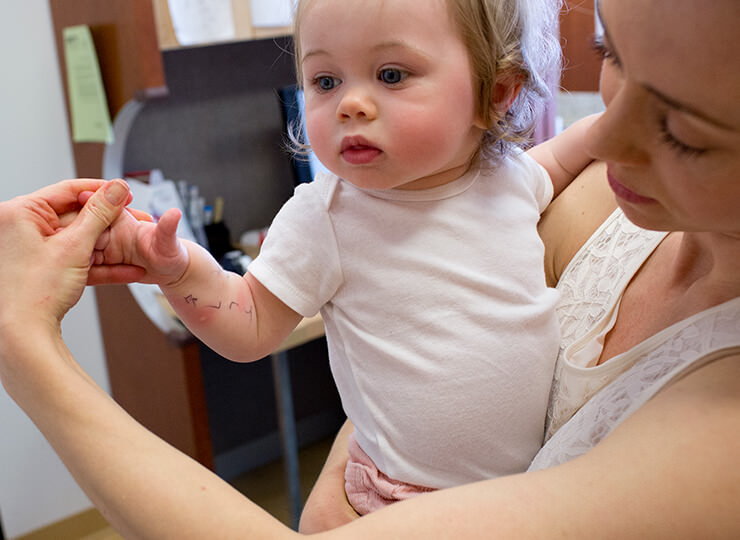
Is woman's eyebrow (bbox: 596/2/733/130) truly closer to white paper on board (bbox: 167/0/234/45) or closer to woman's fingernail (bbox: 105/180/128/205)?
woman's fingernail (bbox: 105/180/128/205)

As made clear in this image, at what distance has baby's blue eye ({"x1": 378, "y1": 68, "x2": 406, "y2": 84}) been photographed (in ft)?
2.85

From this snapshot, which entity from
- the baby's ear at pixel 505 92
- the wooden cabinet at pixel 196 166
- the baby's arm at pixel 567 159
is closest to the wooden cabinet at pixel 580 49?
the wooden cabinet at pixel 196 166

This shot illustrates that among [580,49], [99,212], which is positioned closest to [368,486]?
[99,212]

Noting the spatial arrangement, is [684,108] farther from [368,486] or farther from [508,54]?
[368,486]

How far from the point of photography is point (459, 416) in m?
0.93

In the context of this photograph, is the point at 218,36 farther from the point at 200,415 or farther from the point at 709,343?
the point at 709,343

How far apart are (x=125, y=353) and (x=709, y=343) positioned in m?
2.12

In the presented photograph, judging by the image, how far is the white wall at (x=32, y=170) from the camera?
2.39 m

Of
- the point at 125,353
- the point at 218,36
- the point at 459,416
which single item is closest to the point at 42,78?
the point at 218,36

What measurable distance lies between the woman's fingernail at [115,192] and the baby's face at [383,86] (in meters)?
0.23

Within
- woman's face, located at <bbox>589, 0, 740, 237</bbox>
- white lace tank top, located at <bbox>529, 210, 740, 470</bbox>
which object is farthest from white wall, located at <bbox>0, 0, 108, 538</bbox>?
woman's face, located at <bbox>589, 0, 740, 237</bbox>

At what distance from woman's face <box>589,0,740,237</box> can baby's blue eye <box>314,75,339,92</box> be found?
0.32 metres

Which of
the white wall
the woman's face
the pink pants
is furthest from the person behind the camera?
the white wall

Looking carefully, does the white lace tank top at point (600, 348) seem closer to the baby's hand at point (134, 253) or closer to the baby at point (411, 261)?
the baby at point (411, 261)
